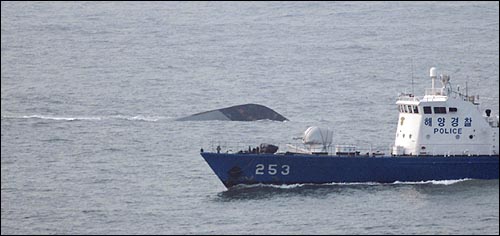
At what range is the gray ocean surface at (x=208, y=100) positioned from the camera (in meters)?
88.2

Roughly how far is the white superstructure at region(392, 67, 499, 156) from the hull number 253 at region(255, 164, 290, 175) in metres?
6.94

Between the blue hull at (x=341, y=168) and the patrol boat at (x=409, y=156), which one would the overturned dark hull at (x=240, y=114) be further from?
the blue hull at (x=341, y=168)

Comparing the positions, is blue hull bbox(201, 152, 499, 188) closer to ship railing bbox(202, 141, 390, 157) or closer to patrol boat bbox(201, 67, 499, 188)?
patrol boat bbox(201, 67, 499, 188)

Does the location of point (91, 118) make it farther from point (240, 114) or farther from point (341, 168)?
point (341, 168)

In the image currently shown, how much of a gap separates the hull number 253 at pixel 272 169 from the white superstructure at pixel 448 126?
22.8ft

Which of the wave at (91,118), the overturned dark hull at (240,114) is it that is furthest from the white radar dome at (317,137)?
the wave at (91,118)

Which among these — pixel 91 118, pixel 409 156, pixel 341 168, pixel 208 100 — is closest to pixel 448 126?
pixel 409 156

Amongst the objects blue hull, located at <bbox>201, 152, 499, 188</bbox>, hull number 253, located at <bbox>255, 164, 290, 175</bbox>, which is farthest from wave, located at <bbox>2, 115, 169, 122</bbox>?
hull number 253, located at <bbox>255, 164, 290, 175</bbox>

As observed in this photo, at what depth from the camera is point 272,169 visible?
315ft

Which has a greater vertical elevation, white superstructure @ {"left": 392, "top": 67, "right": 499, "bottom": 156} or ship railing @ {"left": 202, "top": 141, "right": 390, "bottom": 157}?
white superstructure @ {"left": 392, "top": 67, "right": 499, "bottom": 156}

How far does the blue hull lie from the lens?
95.9m

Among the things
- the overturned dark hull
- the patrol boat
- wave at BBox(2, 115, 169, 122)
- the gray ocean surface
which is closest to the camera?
the gray ocean surface

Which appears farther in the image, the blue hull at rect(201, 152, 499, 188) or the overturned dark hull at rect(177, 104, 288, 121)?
the overturned dark hull at rect(177, 104, 288, 121)

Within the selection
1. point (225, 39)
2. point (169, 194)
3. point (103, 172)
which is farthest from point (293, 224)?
point (225, 39)
